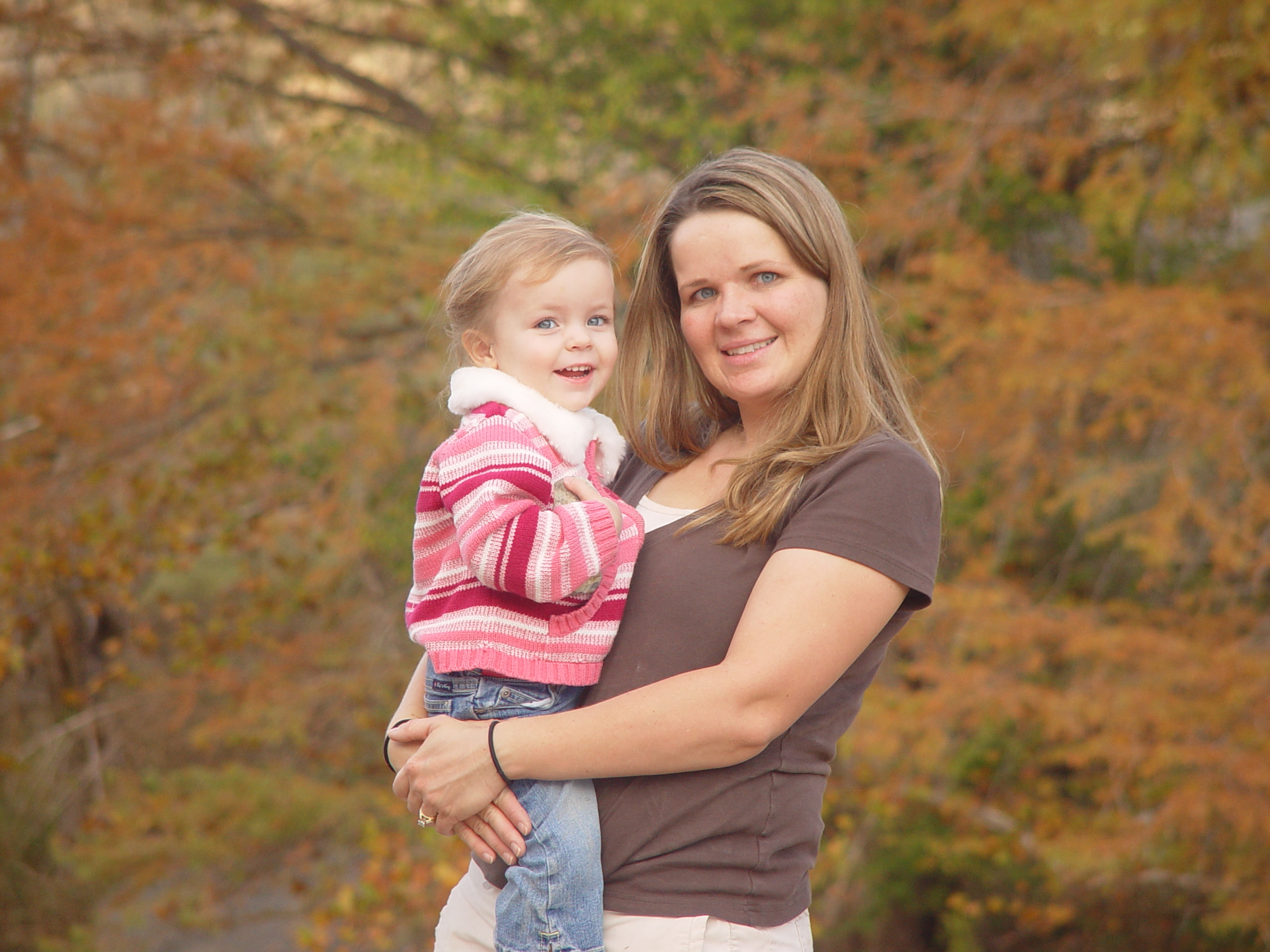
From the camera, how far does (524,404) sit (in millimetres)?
1761

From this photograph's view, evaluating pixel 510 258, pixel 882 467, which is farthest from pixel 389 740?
pixel 882 467

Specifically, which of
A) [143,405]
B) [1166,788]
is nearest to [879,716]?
[1166,788]

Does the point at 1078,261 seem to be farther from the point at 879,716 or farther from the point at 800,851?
the point at 800,851

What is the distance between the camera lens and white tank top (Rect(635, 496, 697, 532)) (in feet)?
6.01

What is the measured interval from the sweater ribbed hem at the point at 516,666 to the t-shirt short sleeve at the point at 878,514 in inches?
14.1

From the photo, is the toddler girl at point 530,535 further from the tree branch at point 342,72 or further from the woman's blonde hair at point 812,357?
the tree branch at point 342,72

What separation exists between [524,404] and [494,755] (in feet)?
1.77

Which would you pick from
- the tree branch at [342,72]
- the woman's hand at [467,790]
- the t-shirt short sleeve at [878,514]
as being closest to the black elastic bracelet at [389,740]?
the woman's hand at [467,790]

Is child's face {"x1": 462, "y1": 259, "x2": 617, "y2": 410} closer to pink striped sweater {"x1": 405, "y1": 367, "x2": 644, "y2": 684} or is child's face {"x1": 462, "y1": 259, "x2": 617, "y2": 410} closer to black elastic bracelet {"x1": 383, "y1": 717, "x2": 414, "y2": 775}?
pink striped sweater {"x1": 405, "y1": 367, "x2": 644, "y2": 684}

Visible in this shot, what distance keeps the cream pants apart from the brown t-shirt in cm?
1

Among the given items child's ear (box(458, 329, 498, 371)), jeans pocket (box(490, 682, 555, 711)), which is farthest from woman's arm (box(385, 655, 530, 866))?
child's ear (box(458, 329, 498, 371))

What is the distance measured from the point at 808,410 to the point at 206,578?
774cm

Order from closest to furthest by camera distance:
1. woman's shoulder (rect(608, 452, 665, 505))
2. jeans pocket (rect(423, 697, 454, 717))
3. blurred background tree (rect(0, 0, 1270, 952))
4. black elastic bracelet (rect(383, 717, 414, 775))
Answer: jeans pocket (rect(423, 697, 454, 717))
black elastic bracelet (rect(383, 717, 414, 775))
woman's shoulder (rect(608, 452, 665, 505))
blurred background tree (rect(0, 0, 1270, 952))

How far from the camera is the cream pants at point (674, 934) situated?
1552 mm
